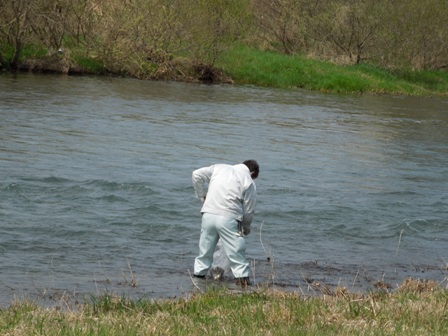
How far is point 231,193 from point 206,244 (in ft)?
2.45

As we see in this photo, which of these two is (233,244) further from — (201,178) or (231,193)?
(201,178)

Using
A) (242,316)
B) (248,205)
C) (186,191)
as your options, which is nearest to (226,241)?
(248,205)

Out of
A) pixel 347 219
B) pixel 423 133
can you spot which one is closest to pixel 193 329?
pixel 347 219

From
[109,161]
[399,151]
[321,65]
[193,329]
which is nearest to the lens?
[193,329]

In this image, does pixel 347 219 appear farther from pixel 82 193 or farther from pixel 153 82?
pixel 153 82

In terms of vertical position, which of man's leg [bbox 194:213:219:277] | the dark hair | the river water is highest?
the dark hair

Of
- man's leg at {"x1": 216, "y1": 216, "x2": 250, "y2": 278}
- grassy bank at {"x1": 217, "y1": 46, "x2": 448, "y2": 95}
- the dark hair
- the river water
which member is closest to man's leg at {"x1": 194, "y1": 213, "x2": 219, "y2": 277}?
man's leg at {"x1": 216, "y1": 216, "x2": 250, "y2": 278}

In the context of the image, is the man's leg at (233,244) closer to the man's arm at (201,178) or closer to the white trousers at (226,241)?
the white trousers at (226,241)

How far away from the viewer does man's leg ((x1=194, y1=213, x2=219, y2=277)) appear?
1095 centimetres

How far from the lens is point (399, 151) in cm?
2530

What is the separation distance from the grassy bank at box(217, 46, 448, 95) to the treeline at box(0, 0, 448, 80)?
3.42 ft

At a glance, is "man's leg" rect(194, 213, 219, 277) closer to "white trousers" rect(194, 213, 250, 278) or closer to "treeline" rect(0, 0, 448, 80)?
"white trousers" rect(194, 213, 250, 278)

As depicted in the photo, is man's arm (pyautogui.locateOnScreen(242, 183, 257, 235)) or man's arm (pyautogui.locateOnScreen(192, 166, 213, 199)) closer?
man's arm (pyautogui.locateOnScreen(242, 183, 257, 235))

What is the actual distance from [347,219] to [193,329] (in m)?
9.15
